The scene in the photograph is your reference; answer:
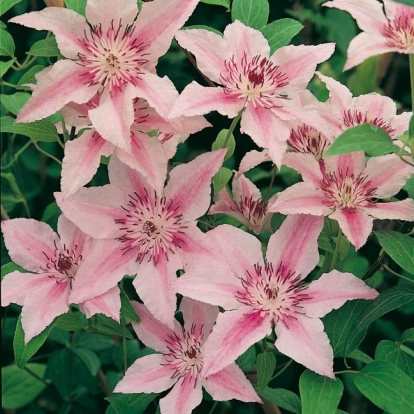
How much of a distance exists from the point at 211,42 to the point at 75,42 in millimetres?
130

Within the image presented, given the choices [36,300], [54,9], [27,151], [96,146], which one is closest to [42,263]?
[36,300]

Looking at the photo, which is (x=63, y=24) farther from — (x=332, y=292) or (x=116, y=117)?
(x=332, y=292)

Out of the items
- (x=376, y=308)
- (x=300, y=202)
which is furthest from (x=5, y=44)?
(x=376, y=308)

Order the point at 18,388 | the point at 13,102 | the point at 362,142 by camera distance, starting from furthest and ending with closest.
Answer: the point at 18,388
the point at 13,102
the point at 362,142

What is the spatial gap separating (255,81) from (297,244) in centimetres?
16

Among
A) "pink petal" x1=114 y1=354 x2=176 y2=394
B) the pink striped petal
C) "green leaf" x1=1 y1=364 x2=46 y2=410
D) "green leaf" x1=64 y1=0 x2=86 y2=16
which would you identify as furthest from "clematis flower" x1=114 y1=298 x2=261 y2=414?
"green leaf" x1=1 y1=364 x2=46 y2=410

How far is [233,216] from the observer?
0.94 metres

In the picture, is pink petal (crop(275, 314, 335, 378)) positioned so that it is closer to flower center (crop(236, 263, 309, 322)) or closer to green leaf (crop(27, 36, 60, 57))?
flower center (crop(236, 263, 309, 322))

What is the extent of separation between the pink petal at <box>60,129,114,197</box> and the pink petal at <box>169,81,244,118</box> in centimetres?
9

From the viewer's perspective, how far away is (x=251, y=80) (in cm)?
81

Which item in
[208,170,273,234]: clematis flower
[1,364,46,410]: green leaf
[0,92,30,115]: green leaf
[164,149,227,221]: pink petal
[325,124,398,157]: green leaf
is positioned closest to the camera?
[325,124,398,157]: green leaf

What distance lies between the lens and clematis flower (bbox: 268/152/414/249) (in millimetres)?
785

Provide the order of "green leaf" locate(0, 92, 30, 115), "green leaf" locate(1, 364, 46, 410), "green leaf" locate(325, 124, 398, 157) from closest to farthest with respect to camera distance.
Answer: "green leaf" locate(325, 124, 398, 157)
"green leaf" locate(0, 92, 30, 115)
"green leaf" locate(1, 364, 46, 410)

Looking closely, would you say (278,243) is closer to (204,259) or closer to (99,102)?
(204,259)
